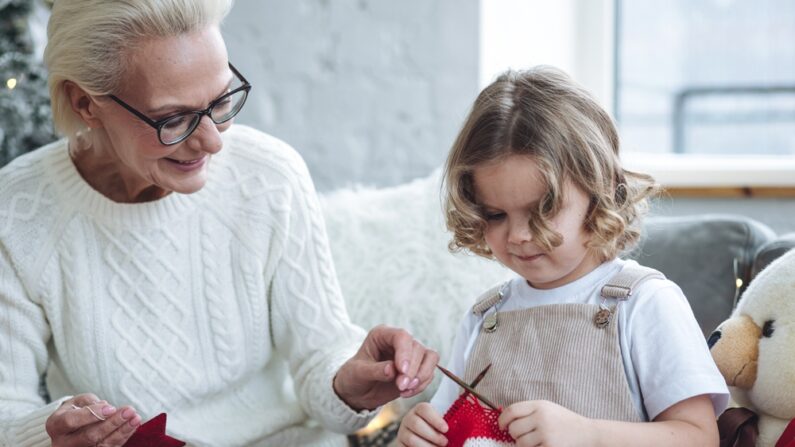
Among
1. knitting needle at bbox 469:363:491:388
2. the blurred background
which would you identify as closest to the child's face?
knitting needle at bbox 469:363:491:388

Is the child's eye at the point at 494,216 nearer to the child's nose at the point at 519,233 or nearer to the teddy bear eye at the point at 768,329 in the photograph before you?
the child's nose at the point at 519,233

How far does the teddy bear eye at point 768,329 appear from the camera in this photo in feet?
4.14

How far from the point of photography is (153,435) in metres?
1.31

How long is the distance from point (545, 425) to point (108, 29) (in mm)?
819

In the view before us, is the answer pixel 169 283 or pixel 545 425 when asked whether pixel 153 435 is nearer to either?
pixel 169 283

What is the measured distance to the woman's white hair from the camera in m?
1.36

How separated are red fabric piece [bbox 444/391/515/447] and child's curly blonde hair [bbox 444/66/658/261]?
214mm

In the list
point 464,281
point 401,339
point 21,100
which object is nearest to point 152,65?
point 401,339

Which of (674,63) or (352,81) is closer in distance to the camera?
(352,81)

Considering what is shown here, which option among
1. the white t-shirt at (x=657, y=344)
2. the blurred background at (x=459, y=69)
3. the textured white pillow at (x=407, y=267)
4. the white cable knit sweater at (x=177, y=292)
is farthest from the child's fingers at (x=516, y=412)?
the blurred background at (x=459, y=69)

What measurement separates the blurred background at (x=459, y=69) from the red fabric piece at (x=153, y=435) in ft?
4.77

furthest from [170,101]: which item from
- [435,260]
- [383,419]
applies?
[383,419]

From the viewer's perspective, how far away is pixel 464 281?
1.84 meters

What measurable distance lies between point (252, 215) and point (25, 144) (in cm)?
93
